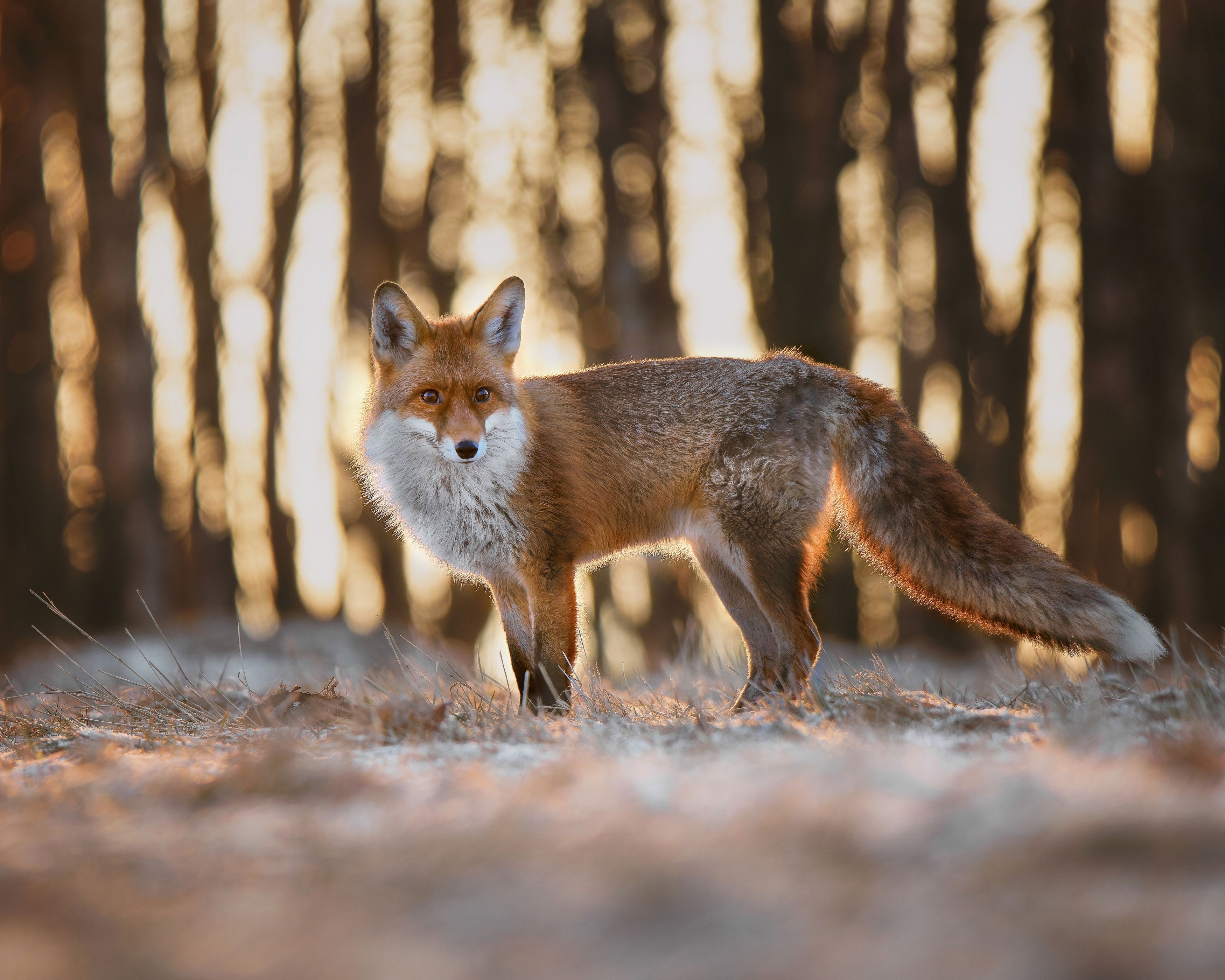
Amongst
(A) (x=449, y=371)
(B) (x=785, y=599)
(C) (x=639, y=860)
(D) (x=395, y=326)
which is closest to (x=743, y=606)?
(B) (x=785, y=599)

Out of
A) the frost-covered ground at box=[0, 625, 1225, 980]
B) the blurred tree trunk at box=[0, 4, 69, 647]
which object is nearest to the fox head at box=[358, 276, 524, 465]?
the frost-covered ground at box=[0, 625, 1225, 980]

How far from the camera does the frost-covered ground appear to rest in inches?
50.6

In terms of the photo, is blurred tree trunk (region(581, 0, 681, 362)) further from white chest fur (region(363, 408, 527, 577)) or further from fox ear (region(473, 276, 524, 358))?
white chest fur (region(363, 408, 527, 577))

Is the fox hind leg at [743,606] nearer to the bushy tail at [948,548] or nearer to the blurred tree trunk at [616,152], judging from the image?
the bushy tail at [948,548]

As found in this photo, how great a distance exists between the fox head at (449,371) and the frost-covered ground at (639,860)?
6.23ft

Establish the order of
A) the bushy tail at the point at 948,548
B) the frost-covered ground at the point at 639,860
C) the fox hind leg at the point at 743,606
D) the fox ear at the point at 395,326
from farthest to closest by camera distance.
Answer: the fox hind leg at the point at 743,606
the fox ear at the point at 395,326
the bushy tail at the point at 948,548
the frost-covered ground at the point at 639,860

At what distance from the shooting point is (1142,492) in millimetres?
8492

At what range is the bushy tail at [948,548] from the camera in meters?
3.73

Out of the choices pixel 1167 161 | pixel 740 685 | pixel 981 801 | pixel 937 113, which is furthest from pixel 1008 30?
pixel 981 801

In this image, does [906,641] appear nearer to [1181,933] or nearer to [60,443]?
[1181,933]

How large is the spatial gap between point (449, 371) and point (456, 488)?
0.57m

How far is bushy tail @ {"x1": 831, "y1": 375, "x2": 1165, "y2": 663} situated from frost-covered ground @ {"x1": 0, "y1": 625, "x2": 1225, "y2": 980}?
877 millimetres

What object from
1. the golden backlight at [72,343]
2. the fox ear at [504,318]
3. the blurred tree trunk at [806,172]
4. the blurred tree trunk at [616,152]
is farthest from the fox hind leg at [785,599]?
the golden backlight at [72,343]

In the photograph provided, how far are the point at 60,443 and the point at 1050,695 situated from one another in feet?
39.2
